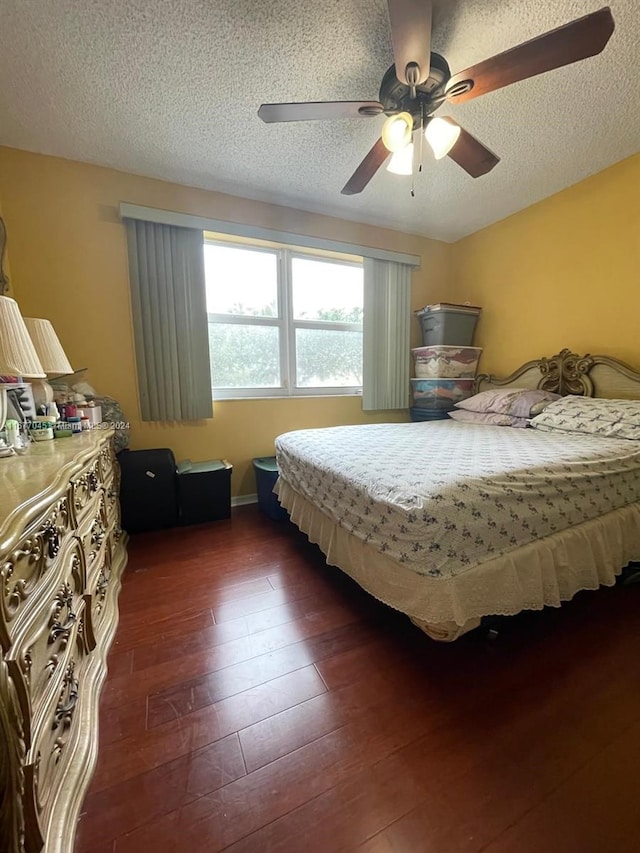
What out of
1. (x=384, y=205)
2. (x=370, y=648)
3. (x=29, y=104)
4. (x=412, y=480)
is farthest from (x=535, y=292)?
(x=29, y=104)

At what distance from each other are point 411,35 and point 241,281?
80.9 inches

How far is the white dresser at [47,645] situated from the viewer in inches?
25.0

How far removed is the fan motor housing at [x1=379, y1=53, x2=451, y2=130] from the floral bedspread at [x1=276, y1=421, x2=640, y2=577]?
1.60 m

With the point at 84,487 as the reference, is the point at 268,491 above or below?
below

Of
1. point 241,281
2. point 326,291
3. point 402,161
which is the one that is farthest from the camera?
point 326,291

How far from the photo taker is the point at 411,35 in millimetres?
1147

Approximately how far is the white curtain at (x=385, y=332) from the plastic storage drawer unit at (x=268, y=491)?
127 cm

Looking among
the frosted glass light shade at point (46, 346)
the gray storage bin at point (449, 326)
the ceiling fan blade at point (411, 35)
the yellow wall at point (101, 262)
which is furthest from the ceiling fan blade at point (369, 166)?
the frosted glass light shade at point (46, 346)

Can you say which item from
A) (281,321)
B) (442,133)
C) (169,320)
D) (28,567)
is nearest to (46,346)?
(169,320)

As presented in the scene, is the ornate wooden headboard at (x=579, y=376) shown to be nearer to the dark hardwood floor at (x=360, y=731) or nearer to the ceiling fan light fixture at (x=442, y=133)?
the dark hardwood floor at (x=360, y=731)

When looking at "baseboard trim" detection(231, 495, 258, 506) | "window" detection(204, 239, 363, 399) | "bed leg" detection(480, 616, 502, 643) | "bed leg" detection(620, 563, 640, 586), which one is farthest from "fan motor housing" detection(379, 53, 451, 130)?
"baseboard trim" detection(231, 495, 258, 506)

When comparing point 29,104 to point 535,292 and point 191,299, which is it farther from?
point 535,292

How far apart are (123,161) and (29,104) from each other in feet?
1.73

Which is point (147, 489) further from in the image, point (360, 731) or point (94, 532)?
point (360, 731)
